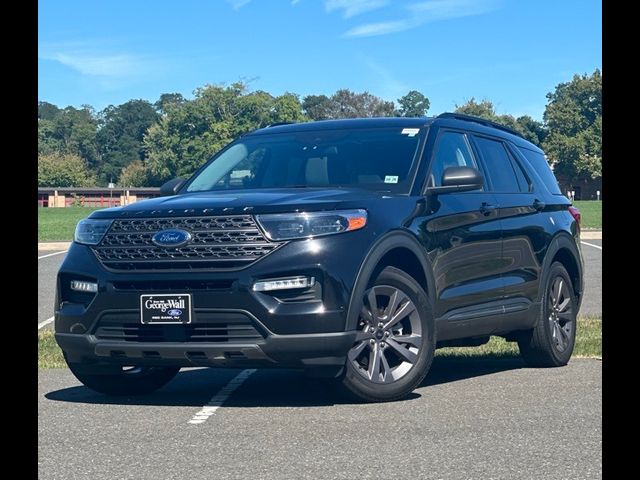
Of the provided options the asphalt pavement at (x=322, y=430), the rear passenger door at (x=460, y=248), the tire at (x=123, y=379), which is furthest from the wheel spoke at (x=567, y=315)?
the tire at (x=123, y=379)

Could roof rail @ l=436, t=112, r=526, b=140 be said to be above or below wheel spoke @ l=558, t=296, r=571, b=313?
above

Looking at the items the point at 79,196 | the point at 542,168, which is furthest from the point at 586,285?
the point at 79,196

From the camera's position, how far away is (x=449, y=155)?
8750 mm

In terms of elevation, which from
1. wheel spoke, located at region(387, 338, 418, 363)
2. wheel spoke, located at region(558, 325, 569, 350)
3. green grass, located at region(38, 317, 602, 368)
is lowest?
green grass, located at region(38, 317, 602, 368)

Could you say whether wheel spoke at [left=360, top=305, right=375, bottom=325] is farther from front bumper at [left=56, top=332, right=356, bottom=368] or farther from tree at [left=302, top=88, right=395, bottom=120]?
tree at [left=302, top=88, right=395, bottom=120]

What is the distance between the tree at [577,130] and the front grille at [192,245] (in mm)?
116550

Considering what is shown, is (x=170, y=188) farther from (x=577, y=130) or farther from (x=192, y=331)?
(x=577, y=130)

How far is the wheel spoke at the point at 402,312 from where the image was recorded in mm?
7387

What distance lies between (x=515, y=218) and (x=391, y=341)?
7.25 feet

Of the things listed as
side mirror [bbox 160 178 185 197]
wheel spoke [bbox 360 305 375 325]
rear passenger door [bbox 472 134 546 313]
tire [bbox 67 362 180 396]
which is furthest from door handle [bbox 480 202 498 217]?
tire [bbox 67 362 180 396]

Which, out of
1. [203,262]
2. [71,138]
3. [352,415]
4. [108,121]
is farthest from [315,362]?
[108,121]

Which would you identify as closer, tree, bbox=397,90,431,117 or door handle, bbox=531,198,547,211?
door handle, bbox=531,198,547,211

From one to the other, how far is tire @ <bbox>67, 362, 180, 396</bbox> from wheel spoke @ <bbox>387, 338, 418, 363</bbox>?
73.5 inches

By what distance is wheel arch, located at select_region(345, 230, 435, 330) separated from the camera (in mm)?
7086
